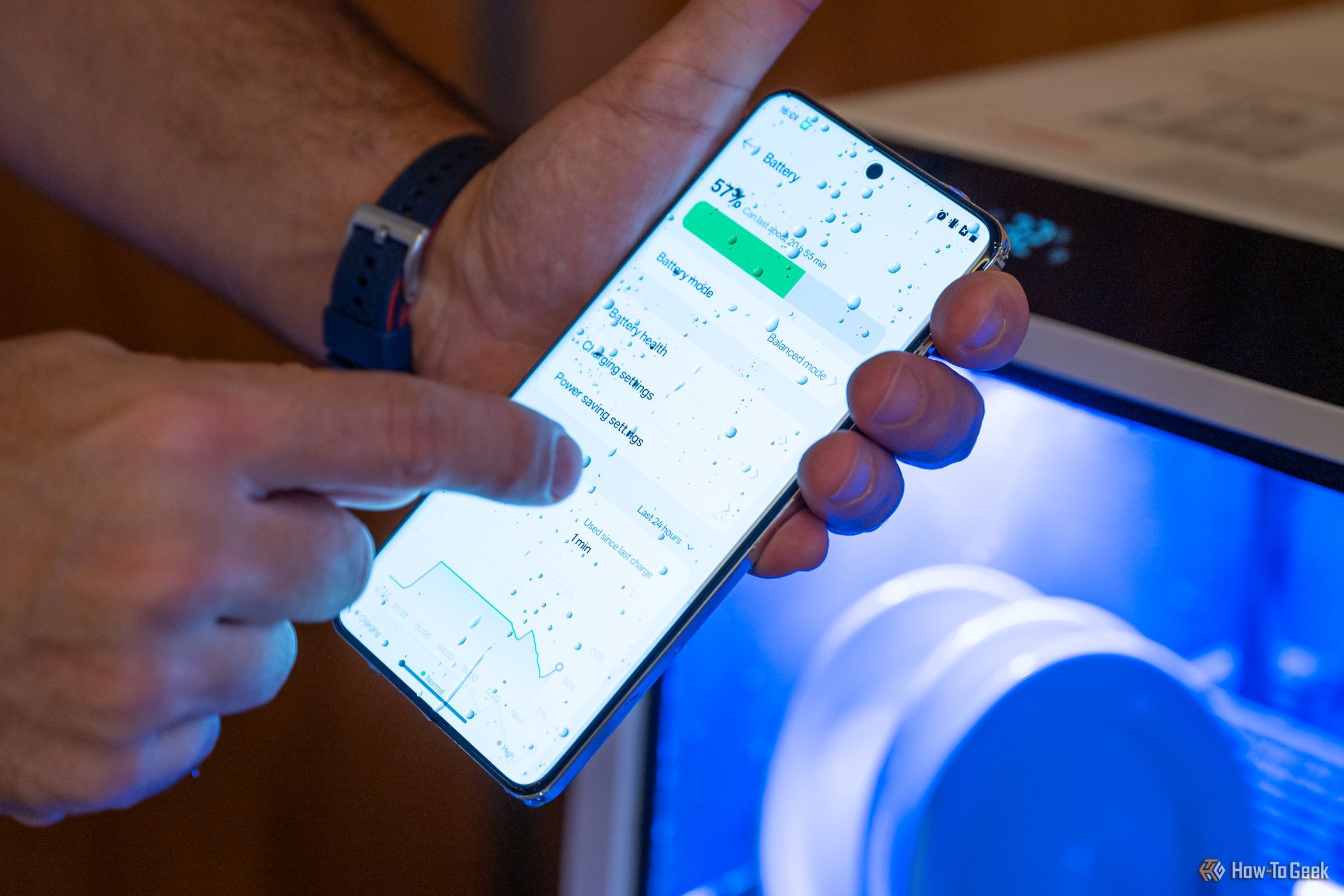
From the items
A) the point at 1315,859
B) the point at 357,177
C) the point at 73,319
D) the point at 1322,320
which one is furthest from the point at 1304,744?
the point at 73,319

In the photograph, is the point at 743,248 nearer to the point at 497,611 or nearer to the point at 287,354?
the point at 497,611

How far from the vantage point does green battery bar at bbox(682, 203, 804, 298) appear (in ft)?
1.45

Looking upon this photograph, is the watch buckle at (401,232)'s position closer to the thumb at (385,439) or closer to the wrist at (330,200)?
the wrist at (330,200)

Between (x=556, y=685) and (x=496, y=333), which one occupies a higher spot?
(x=496, y=333)

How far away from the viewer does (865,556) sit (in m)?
0.54

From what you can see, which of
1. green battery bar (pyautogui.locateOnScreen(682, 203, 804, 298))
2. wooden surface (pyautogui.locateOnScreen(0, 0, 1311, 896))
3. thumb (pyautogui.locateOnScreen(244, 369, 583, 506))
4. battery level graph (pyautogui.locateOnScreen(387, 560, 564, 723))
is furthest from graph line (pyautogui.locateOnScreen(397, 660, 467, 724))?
wooden surface (pyautogui.locateOnScreen(0, 0, 1311, 896))

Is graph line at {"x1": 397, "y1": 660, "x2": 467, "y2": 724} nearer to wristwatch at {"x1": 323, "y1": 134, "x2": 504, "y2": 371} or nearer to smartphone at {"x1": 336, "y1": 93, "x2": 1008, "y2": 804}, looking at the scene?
smartphone at {"x1": 336, "y1": 93, "x2": 1008, "y2": 804}

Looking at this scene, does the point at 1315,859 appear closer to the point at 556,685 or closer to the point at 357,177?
the point at 556,685

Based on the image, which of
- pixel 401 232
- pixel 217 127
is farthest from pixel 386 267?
pixel 217 127

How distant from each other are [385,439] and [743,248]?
21 cm

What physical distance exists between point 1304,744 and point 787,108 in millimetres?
361

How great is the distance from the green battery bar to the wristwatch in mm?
192

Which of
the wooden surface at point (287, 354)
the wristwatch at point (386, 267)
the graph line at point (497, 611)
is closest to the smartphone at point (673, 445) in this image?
the graph line at point (497, 611)

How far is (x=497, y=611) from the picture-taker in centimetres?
44
